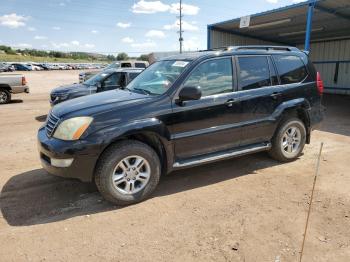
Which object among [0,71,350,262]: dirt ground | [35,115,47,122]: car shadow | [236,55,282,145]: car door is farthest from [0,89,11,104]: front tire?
[236,55,282,145]: car door

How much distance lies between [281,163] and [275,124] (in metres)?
0.78

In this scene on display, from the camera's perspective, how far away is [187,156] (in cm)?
458

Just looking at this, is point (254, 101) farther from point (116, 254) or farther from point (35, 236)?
point (35, 236)

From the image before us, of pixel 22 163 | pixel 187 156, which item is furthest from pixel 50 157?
pixel 22 163

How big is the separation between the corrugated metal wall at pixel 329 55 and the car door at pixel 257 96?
13872mm

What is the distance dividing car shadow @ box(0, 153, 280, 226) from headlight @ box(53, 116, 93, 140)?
923mm

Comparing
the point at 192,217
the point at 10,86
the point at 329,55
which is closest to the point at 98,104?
the point at 192,217

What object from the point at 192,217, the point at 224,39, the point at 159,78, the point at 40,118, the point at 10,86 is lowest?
the point at 192,217

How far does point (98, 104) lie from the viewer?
4.29m

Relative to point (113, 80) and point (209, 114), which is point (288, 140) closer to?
point (209, 114)

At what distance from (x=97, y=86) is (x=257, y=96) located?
251 inches

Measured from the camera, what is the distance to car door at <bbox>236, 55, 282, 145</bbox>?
5.04m

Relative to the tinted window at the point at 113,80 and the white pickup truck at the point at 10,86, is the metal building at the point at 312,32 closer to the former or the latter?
the tinted window at the point at 113,80

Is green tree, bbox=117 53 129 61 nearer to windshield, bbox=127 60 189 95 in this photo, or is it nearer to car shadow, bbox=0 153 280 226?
windshield, bbox=127 60 189 95
